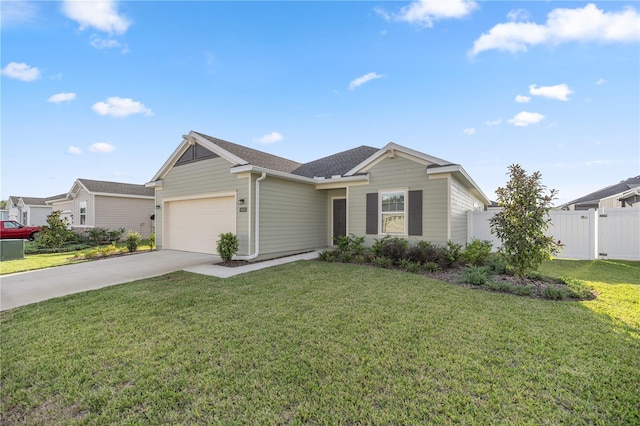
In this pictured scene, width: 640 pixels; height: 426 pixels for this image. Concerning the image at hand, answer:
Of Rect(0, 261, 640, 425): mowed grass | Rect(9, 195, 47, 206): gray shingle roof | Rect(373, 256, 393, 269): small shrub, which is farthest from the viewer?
Rect(9, 195, 47, 206): gray shingle roof

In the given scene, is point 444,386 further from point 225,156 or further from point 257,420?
point 225,156

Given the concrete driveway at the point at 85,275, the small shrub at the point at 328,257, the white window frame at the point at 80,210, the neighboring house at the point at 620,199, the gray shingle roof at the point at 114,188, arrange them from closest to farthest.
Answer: the concrete driveway at the point at 85,275 → the small shrub at the point at 328,257 → the neighboring house at the point at 620,199 → the gray shingle roof at the point at 114,188 → the white window frame at the point at 80,210

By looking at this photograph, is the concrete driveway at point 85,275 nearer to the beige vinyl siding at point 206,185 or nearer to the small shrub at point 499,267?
the beige vinyl siding at point 206,185

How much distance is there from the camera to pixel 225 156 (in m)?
9.91

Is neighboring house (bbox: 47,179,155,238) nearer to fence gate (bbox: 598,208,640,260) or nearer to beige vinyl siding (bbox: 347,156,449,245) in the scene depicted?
beige vinyl siding (bbox: 347,156,449,245)

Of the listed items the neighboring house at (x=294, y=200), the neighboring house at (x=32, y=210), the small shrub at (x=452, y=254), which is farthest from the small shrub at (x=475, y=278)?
the neighboring house at (x=32, y=210)

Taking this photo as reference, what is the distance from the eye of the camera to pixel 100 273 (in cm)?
785

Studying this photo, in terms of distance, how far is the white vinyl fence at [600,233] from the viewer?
30.4 feet

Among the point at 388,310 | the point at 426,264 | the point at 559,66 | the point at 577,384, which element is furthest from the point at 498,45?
the point at 577,384

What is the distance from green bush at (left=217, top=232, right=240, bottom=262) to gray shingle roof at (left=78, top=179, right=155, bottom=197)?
49.1 feet

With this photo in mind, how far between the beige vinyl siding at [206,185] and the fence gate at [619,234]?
472 inches

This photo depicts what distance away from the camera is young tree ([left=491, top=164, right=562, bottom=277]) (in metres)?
6.24

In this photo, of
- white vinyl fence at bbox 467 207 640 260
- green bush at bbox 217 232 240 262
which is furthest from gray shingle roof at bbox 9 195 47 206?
white vinyl fence at bbox 467 207 640 260

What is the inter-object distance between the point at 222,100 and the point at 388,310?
12.2 metres
